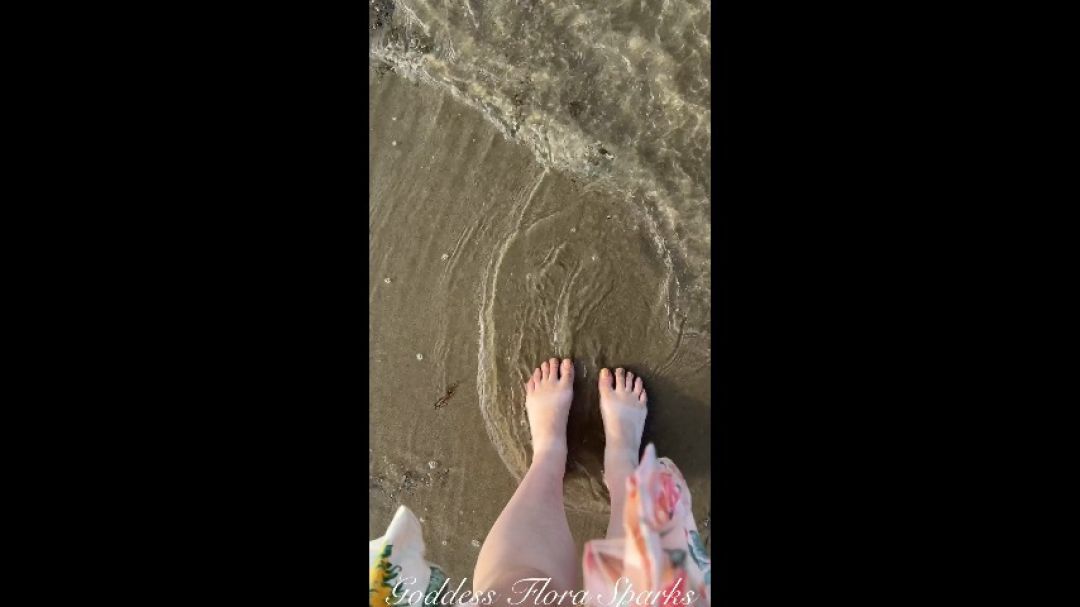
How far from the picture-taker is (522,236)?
250cm

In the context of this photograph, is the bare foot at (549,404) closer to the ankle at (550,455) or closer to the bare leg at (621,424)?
the ankle at (550,455)

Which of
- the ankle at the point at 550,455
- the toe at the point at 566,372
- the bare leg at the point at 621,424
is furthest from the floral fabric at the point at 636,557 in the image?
the toe at the point at 566,372

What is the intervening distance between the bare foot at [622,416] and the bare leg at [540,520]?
6.2 inches

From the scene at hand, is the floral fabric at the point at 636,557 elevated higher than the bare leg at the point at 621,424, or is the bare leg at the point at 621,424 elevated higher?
the bare leg at the point at 621,424

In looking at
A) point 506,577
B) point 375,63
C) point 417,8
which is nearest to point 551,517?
point 506,577

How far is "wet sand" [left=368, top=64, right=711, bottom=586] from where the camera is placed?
2475 mm

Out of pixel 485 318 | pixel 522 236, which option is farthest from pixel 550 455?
pixel 522 236

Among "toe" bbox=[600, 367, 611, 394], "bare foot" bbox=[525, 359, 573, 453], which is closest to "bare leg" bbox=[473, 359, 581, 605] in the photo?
"bare foot" bbox=[525, 359, 573, 453]

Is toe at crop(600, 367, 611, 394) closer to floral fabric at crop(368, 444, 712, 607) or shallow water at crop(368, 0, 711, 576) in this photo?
shallow water at crop(368, 0, 711, 576)

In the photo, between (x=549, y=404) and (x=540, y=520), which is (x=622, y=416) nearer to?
(x=549, y=404)

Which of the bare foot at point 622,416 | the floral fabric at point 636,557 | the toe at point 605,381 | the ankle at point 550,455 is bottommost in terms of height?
the floral fabric at point 636,557

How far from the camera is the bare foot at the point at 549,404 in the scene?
246 cm

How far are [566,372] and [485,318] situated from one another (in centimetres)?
40

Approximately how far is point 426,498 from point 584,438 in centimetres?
70
